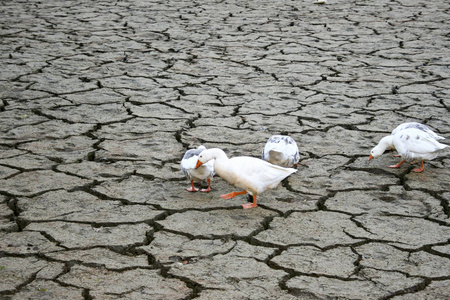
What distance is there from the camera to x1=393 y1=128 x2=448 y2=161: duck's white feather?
12.5 ft

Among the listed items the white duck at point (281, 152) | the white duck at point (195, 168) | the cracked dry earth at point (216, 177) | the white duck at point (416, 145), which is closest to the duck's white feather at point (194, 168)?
the white duck at point (195, 168)

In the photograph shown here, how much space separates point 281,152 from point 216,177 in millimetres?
504

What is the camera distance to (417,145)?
382cm

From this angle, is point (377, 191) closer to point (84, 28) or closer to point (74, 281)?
point (74, 281)

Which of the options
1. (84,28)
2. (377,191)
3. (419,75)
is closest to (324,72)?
(419,75)

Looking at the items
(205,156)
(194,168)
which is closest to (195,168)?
(194,168)

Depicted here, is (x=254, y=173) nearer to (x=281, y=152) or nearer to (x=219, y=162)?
(x=219, y=162)

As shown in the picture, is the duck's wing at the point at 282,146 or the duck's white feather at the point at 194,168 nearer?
the duck's white feather at the point at 194,168

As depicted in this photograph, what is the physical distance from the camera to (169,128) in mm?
4832

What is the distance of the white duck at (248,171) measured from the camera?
3385 mm

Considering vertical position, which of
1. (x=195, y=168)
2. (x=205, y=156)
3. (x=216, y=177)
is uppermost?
(x=205, y=156)

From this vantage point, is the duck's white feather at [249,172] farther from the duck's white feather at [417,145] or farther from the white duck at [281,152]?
the duck's white feather at [417,145]

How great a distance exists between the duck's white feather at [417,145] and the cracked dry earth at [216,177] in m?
0.17

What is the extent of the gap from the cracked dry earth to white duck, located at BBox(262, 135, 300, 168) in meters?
0.16
